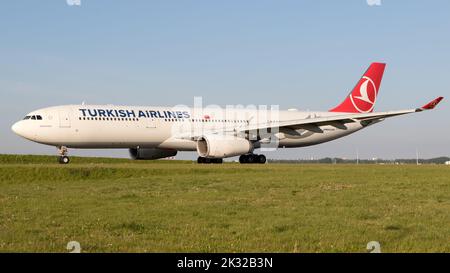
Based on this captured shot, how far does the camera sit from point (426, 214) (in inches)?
462

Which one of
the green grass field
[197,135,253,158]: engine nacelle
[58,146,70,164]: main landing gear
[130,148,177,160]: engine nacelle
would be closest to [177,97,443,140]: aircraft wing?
[197,135,253,158]: engine nacelle

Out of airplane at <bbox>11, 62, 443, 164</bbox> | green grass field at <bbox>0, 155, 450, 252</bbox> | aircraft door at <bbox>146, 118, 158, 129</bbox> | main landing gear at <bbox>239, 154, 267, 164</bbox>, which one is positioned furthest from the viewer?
main landing gear at <bbox>239, 154, 267, 164</bbox>

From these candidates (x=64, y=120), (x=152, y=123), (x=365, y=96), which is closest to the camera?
(x=64, y=120)

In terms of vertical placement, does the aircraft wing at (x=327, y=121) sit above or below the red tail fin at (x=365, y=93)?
below

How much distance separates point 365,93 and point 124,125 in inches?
895

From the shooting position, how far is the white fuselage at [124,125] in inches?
1331

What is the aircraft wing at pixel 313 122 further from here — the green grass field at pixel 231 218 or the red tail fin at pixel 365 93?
the green grass field at pixel 231 218

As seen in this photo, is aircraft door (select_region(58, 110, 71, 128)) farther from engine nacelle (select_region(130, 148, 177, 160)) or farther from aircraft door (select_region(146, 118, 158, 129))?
engine nacelle (select_region(130, 148, 177, 160))

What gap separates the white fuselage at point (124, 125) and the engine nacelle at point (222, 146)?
1576 mm

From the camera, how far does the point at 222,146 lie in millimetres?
35188

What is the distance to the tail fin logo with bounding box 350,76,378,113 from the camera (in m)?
48.2

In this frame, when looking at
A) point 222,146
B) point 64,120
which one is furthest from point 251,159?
point 64,120

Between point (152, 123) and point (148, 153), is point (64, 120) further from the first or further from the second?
Result: point (148, 153)

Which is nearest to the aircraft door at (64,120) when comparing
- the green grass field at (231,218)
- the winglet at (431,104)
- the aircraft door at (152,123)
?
the aircraft door at (152,123)
